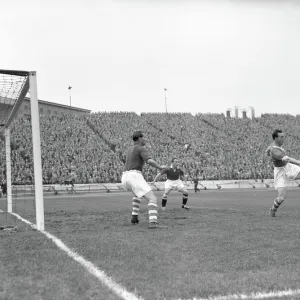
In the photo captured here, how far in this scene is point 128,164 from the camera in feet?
33.9

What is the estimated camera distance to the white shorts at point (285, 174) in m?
11.7

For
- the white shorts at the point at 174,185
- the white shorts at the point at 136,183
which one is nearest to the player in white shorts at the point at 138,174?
the white shorts at the point at 136,183

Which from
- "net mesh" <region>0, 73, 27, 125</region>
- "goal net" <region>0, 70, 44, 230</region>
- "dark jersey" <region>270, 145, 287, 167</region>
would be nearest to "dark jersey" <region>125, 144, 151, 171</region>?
"goal net" <region>0, 70, 44, 230</region>

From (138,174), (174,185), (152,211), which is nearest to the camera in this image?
(152,211)

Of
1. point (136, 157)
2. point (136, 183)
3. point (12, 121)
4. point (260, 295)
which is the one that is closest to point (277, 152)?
point (136, 157)

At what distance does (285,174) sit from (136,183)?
4.01 m

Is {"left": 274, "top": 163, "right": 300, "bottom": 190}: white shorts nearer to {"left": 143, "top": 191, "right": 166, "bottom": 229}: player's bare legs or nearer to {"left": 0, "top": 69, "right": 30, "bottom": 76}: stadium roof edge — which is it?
{"left": 143, "top": 191, "right": 166, "bottom": 229}: player's bare legs

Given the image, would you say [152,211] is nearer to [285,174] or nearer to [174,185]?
[285,174]

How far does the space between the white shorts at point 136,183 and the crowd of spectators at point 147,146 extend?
94.0 ft

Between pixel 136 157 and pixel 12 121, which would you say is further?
pixel 12 121

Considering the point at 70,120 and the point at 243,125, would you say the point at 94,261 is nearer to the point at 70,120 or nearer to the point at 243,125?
the point at 70,120

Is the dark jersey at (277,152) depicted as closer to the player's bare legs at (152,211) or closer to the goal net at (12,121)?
the player's bare legs at (152,211)

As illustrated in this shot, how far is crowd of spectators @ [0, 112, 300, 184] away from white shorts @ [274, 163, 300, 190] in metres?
28.6

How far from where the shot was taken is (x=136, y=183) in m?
10.0
